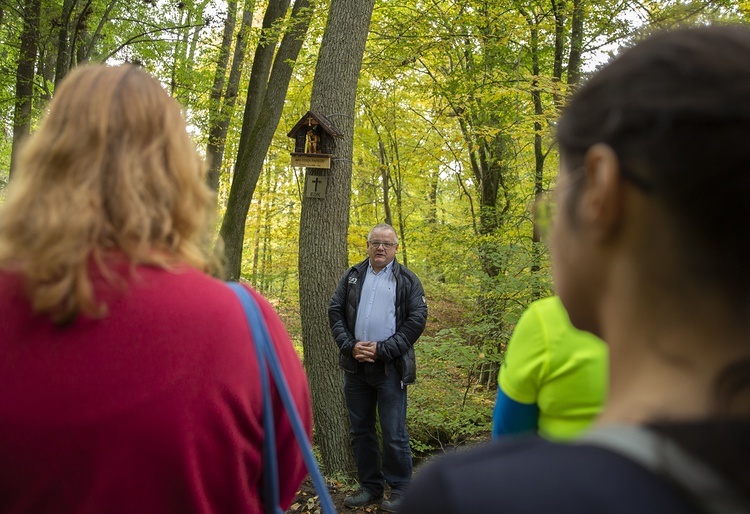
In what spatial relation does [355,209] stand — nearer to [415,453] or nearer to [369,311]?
[415,453]

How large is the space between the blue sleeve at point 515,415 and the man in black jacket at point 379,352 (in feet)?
10.8

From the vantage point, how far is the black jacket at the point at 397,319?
5.04 meters

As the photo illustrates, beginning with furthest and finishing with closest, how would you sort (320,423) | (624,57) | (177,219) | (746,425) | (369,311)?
(320,423) < (369,311) < (177,219) < (624,57) < (746,425)

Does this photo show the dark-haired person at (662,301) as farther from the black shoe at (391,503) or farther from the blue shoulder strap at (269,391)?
the black shoe at (391,503)

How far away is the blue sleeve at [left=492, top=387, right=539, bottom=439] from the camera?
5.45ft

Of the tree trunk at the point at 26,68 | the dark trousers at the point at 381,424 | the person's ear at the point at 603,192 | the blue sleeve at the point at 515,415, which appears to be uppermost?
the tree trunk at the point at 26,68

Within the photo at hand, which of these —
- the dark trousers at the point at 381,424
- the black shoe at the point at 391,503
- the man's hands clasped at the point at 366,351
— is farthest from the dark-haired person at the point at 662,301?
the black shoe at the point at 391,503

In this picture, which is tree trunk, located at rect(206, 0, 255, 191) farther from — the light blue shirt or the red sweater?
the red sweater

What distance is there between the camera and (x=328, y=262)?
5922mm

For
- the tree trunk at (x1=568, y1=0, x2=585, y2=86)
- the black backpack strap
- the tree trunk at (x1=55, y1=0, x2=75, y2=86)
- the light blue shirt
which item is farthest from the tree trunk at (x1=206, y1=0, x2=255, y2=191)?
the black backpack strap

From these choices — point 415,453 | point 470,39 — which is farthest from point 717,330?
point 470,39

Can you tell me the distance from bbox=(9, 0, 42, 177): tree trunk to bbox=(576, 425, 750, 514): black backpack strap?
941cm

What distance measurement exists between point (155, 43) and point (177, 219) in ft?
34.7

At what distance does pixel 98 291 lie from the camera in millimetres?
1206
